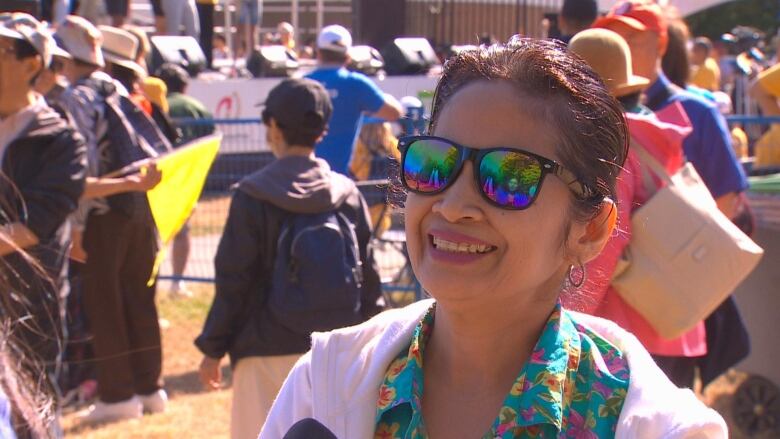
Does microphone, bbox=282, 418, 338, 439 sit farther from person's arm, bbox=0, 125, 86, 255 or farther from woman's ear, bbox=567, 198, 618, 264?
person's arm, bbox=0, 125, 86, 255

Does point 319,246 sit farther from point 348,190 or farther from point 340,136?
point 340,136

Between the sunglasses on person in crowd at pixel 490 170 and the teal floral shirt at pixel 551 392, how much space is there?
0.75 ft

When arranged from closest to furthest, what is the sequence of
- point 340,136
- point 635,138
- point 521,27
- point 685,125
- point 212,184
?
point 635,138
point 685,125
point 340,136
point 212,184
point 521,27

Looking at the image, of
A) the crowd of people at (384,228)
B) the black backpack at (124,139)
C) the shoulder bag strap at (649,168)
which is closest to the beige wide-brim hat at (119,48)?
the crowd of people at (384,228)

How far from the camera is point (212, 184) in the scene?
31.4ft

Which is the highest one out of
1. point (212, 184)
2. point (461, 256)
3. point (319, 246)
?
point (461, 256)

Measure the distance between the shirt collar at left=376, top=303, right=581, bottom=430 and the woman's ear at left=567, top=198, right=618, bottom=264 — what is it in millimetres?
102

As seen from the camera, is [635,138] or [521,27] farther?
[521,27]

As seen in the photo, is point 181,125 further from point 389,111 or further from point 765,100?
point 765,100

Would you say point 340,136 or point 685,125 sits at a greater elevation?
point 685,125

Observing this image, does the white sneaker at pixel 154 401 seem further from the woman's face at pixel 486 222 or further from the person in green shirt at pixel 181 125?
the woman's face at pixel 486 222

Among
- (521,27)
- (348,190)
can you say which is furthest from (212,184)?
(521,27)

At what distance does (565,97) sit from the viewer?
1.82 meters

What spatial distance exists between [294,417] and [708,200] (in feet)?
8.16
